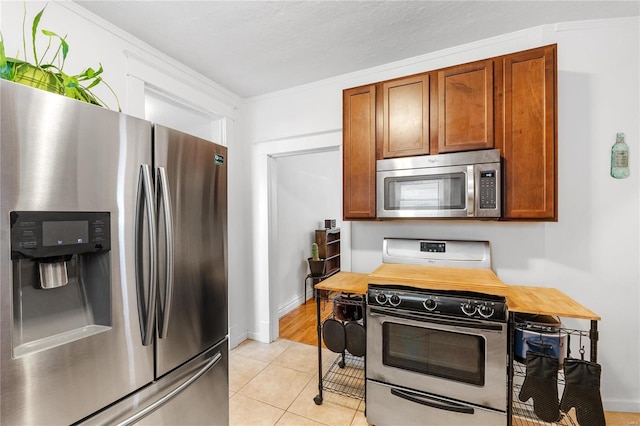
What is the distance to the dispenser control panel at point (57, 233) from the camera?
0.80 m

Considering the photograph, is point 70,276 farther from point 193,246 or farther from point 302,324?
point 302,324

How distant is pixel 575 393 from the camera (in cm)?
135

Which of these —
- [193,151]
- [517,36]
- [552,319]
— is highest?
[517,36]

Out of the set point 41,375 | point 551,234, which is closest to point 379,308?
point 551,234

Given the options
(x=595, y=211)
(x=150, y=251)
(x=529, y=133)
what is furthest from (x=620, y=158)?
(x=150, y=251)

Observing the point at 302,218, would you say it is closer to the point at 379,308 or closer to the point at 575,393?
the point at 379,308

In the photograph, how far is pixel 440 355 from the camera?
1.65 m

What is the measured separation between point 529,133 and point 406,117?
759 mm

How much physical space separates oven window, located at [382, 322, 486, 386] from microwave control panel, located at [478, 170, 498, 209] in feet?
2.62

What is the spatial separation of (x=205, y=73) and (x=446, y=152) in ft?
7.17

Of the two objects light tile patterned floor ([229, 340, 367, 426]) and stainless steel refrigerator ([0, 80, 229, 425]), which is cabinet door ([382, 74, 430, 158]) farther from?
light tile patterned floor ([229, 340, 367, 426])

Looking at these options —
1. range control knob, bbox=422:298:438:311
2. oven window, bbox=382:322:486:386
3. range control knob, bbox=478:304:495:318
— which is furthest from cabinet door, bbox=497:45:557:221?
oven window, bbox=382:322:486:386

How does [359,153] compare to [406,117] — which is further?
[359,153]

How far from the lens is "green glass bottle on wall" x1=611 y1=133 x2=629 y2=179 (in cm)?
181
